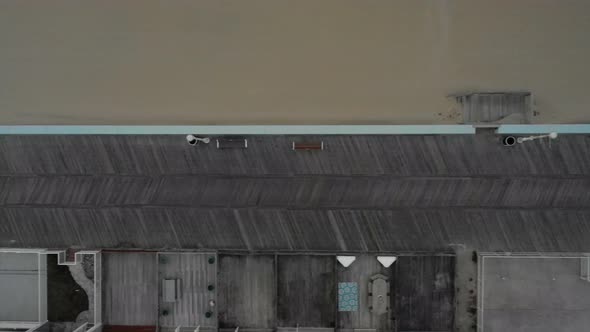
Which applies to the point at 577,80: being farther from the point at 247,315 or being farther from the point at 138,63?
the point at 138,63

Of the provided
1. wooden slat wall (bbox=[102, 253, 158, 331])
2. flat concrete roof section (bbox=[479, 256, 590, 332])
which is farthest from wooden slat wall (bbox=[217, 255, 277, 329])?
flat concrete roof section (bbox=[479, 256, 590, 332])

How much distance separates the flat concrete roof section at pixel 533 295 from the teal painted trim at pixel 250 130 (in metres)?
2.90

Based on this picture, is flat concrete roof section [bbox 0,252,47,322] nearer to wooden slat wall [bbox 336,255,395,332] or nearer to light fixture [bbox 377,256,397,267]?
wooden slat wall [bbox 336,255,395,332]

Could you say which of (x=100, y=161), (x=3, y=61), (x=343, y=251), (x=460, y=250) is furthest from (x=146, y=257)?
(x=460, y=250)

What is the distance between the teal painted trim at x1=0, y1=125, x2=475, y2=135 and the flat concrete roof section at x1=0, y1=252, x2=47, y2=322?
274 cm

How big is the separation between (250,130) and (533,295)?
260 inches

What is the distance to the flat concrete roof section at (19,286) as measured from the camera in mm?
7762

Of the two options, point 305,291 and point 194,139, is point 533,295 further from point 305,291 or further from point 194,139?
point 194,139

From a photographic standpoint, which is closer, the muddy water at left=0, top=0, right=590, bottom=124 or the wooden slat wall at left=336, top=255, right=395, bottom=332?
the wooden slat wall at left=336, top=255, right=395, bottom=332

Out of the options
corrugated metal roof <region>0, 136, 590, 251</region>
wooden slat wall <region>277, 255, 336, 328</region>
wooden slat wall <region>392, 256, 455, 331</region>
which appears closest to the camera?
corrugated metal roof <region>0, 136, 590, 251</region>

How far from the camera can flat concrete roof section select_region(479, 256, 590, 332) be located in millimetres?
7172

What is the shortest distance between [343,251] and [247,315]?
7.90ft

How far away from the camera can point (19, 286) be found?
7.78m

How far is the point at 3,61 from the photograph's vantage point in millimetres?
7996
